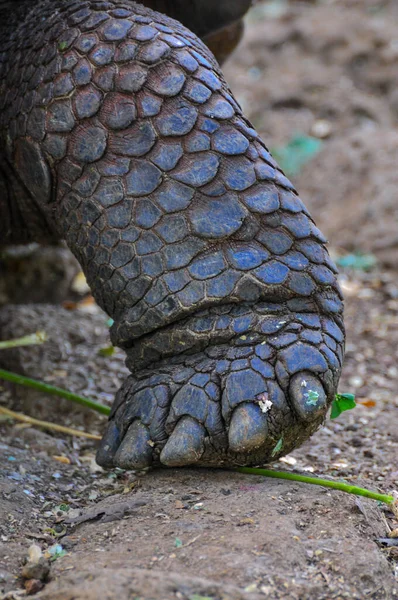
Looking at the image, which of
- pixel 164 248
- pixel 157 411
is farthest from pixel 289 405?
pixel 164 248

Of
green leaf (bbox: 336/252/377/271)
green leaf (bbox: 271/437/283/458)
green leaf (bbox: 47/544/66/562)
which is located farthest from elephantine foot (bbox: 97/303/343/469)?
green leaf (bbox: 336/252/377/271)

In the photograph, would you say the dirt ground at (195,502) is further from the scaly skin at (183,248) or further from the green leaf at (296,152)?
the green leaf at (296,152)

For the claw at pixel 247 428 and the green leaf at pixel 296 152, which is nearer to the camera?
the claw at pixel 247 428

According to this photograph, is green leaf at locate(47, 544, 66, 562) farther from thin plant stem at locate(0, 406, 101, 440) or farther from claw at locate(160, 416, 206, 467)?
thin plant stem at locate(0, 406, 101, 440)

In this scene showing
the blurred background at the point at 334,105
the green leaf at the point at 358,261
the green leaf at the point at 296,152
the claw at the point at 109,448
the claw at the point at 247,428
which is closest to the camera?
the claw at the point at 247,428

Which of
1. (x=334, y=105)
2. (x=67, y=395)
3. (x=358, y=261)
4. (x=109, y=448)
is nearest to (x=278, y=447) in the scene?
(x=109, y=448)

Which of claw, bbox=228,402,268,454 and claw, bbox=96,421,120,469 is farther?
claw, bbox=96,421,120,469

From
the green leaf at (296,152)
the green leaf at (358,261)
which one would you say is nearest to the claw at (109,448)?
the green leaf at (358,261)

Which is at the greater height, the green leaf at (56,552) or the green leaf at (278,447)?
the green leaf at (278,447)
